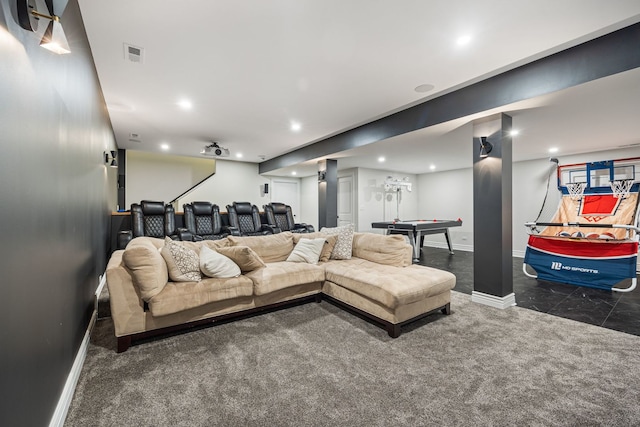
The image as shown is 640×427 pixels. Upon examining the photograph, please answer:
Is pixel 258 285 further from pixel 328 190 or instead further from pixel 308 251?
pixel 328 190

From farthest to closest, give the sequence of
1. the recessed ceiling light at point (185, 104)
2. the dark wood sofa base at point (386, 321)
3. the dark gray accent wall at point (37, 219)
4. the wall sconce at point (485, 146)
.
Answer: the recessed ceiling light at point (185, 104), the wall sconce at point (485, 146), the dark wood sofa base at point (386, 321), the dark gray accent wall at point (37, 219)

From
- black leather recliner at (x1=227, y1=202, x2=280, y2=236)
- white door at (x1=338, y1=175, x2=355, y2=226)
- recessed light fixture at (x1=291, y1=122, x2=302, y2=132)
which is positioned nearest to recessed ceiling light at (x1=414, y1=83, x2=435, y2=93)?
recessed light fixture at (x1=291, y1=122, x2=302, y2=132)

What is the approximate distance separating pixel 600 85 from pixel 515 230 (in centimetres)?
471

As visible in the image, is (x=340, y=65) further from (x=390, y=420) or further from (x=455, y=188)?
(x=455, y=188)

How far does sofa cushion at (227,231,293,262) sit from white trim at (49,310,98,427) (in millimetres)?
1562

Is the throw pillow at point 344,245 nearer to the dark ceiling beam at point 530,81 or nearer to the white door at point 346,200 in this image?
the dark ceiling beam at point 530,81

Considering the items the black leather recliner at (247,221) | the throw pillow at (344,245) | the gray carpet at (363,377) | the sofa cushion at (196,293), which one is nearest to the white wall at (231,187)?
the black leather recliner at (247,221)

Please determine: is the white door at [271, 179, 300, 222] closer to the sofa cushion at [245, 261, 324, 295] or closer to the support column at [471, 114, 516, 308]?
the sofa cushion at [245, 261, 324, 295]

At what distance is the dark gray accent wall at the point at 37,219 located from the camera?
938 mm

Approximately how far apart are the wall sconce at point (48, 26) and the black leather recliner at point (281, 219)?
5.10 m

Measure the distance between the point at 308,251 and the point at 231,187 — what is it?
5493 millimetres

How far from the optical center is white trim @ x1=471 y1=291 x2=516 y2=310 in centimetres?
311

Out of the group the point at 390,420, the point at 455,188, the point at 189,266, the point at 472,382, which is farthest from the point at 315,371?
the point at 455,188

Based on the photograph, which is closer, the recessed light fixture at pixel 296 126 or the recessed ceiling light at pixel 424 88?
the recessed ceiling light at pixel 424 88
